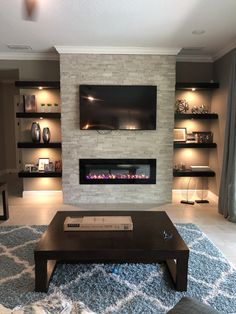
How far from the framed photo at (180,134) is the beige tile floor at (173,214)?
1097mm

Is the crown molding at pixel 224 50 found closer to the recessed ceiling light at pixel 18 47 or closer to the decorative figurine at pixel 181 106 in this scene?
the decorative figurine at pixel 181 106

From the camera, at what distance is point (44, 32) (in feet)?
12.2

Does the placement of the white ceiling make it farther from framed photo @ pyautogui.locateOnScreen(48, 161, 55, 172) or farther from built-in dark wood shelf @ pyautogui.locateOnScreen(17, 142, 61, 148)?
framed photo @ pyautogui.locateOnScreen(48, 161, 55, 172)

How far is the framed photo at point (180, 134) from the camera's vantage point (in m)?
4.97

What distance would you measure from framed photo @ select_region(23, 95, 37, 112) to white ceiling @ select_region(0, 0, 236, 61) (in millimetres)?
751

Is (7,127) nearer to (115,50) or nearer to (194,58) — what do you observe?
(115,50)

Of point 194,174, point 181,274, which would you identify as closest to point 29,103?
point 194,174

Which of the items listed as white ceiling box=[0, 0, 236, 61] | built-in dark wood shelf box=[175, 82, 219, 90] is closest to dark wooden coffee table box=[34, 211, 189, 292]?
white ceiling box=[0, 0, 236, 61]

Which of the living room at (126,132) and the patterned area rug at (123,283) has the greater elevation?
the living room at (126,132)

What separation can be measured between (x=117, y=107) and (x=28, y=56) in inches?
73.2

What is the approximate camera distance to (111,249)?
2.14 meters

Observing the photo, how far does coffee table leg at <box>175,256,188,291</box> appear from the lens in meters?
2.18

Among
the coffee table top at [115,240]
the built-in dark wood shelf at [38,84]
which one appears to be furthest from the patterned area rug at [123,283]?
the built-in dark wood shelf at [38,84]

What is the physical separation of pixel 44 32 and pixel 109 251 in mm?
3008
